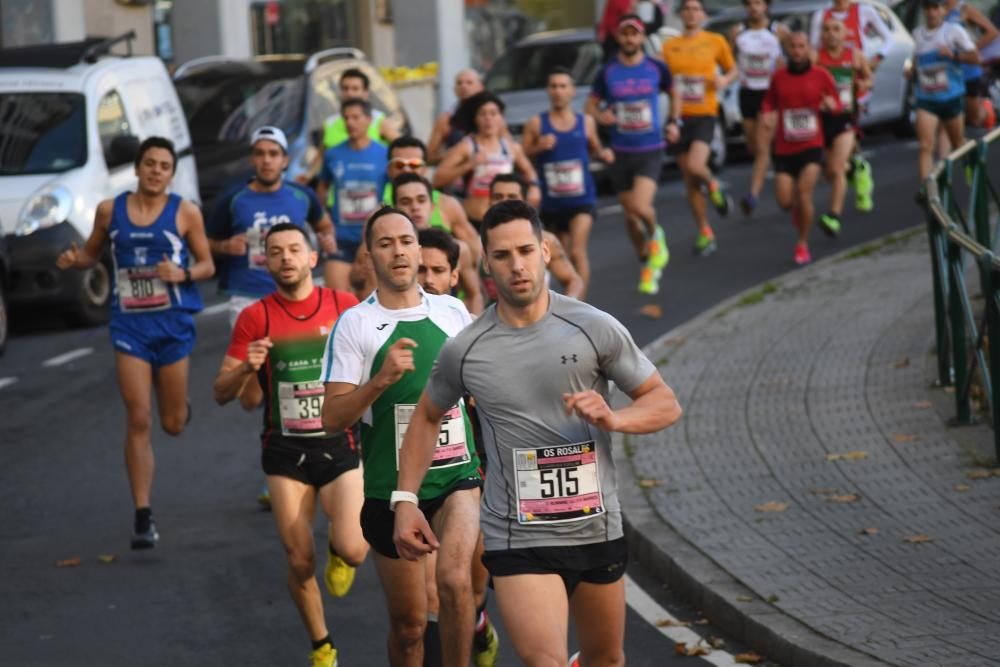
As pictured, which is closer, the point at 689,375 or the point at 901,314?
the point at 689,375

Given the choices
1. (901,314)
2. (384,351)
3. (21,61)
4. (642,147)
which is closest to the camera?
(384,351)

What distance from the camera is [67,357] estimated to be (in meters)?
15.5

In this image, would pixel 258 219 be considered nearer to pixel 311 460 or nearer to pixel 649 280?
pixel 311 460

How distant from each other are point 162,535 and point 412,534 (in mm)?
4411

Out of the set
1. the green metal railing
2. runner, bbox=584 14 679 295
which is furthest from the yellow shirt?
the green metal railing

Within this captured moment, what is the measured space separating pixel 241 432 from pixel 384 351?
6.00 m

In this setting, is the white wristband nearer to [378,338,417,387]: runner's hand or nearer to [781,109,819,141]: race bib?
[378,338,417,387]: runner's hand

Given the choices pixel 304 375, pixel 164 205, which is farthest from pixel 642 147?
pixel 304 375

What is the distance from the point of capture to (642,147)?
16.7 metres

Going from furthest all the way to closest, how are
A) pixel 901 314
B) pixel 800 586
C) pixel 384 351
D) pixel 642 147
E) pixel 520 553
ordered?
1. pixel 642 147
2. pixel 901 314
3. pixel 800 586
4. pixel 384 351
5. pixel 520 553

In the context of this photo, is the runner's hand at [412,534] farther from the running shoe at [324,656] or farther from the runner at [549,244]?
the runner at [549,244]

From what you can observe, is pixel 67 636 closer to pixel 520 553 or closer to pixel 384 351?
pixel 384 351

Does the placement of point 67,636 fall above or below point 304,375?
below

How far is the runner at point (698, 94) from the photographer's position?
18.5 meters
